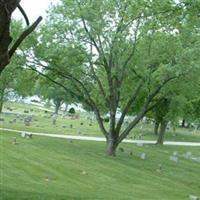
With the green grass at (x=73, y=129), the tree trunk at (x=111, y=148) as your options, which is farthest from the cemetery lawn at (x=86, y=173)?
the green grass at (x=73, y=129)

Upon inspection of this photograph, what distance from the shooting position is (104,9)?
2702cm

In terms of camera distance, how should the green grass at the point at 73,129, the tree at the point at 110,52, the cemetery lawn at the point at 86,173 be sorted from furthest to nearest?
the green grass at the point at 73,129 → the tree at the point at 110,52 → the cemetery lawn at the point at 86,173

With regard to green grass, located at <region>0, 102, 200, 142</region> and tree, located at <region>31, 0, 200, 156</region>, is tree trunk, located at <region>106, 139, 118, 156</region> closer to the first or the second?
tree, located at <region>31, 0, 200, 156</region>

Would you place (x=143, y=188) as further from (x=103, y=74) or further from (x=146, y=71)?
(x=103, y=74)

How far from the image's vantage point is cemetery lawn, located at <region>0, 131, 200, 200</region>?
1496cm

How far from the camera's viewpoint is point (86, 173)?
20438 millimetres

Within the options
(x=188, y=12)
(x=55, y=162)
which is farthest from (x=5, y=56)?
(x=55, y=162)

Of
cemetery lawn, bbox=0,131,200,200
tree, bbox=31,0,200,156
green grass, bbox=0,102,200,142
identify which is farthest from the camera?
green grass, bbox=0,102,200,142

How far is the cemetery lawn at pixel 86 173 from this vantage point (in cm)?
1496

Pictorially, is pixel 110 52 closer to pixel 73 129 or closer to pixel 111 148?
pixel 111 148

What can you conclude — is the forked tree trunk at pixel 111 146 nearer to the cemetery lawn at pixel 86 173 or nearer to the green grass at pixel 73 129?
the cemetery lawn at pixel 86 173

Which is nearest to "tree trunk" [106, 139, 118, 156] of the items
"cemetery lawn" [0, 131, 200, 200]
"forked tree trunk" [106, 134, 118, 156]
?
"forked tree trunk" [106, 134, 118, 156]

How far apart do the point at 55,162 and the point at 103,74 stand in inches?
396

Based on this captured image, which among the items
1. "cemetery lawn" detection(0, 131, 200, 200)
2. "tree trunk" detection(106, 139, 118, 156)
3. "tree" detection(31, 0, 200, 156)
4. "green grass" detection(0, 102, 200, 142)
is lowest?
"cemetery lawn" detection(0, 131, 200, 200)
